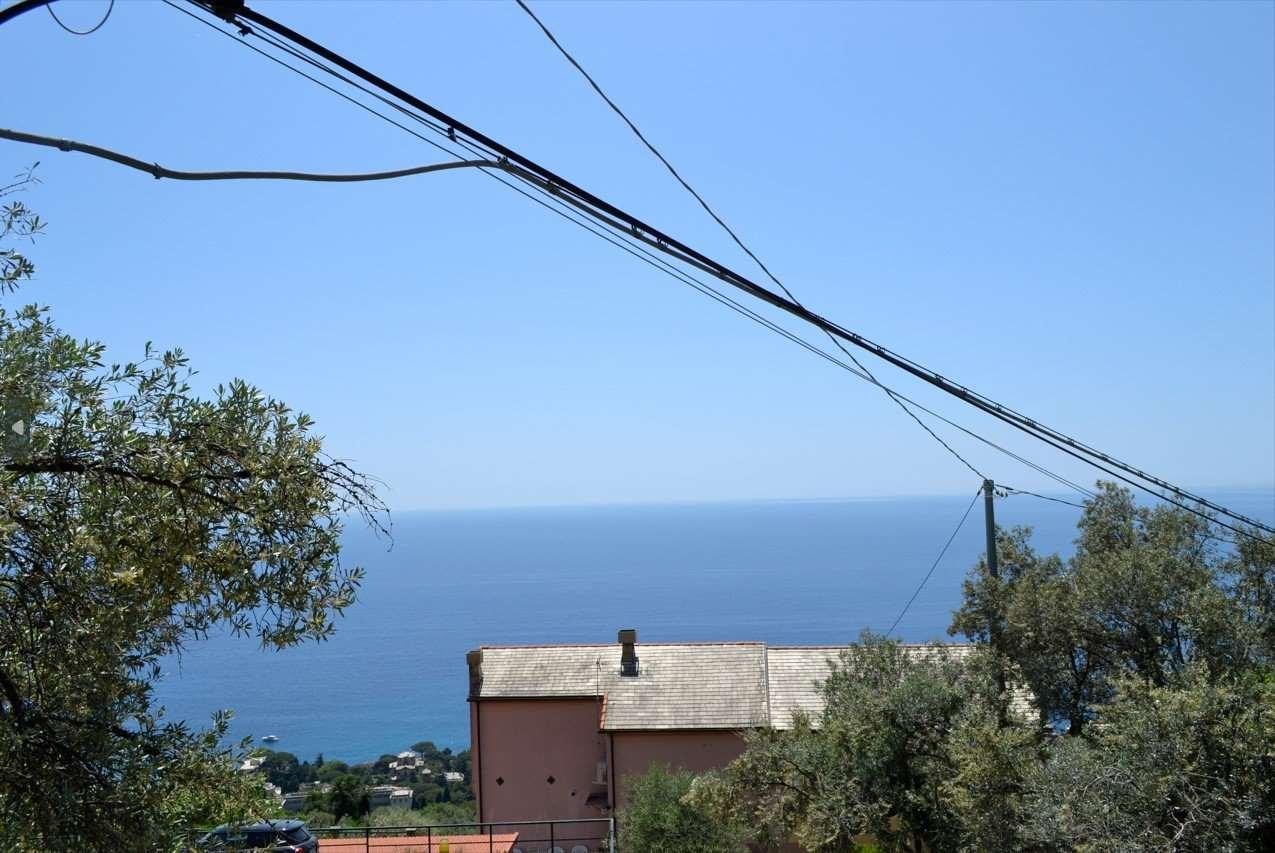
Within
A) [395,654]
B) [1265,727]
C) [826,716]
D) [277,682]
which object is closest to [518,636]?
[395,654]

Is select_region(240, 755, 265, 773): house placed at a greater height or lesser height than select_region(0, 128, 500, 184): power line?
lesser

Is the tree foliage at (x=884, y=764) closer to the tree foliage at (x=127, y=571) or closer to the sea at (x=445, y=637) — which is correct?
the tree foliage at (x=127, y=571)

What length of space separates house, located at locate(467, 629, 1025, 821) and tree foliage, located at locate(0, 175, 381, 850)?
2446 centimetres

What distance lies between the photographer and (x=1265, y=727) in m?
12.1

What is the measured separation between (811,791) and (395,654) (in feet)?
407

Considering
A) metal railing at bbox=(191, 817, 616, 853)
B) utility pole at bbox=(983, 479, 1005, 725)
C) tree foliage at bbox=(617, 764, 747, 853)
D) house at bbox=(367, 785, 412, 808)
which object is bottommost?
house at bbox=(367, 785, 412, 808)

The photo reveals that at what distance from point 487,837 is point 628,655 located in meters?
8.50

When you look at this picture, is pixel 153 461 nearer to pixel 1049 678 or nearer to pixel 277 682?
pixel 1049 678

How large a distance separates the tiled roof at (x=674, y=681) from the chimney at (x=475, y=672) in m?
0.10

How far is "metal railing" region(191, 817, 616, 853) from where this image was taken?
2316cm

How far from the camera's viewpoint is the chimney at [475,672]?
31.9 meters

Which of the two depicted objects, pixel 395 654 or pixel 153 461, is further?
pixel 395 654

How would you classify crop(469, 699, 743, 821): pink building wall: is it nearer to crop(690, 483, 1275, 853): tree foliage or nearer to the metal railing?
the metal railing

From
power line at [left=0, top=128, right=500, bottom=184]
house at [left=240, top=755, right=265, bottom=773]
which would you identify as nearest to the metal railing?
house at [left=240, top=755, right=265, bottom=773]
